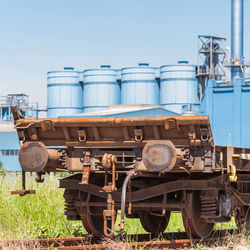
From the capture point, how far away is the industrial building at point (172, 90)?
50.4 m

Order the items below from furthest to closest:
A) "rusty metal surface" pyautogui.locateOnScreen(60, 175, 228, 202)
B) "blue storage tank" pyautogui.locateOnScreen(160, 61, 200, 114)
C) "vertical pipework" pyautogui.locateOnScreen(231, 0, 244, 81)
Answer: "blue storage tank" pyautogui.locateOnScreen(160, 61, 200, 114) → "vertical pipework" pyautogui.locateOnScreen(231, 0, 244, 81) → "rusty metal surface" pyautogui.locateOnScreen(60, 175, 228, 202)

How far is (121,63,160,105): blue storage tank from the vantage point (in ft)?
198

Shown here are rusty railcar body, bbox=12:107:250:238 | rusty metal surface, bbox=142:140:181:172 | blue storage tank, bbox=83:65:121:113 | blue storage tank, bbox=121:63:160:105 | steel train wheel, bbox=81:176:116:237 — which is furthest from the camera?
blue storage tank, bbox=83:65:121:113

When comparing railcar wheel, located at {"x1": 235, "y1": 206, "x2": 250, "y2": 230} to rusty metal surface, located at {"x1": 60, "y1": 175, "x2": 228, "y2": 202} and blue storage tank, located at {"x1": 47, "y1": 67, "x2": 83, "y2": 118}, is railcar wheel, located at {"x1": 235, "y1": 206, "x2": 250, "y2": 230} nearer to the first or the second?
rusty metal surface, located at {"x1": 60, "y1": 175, "x2": 228, "y2": 202}

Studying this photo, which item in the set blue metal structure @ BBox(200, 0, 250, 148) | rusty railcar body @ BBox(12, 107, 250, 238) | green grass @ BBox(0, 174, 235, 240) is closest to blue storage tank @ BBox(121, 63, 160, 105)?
blue metal structure @ BBox(200, 0, 250, 148)

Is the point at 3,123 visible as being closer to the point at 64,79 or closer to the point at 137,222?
the point at 64,79

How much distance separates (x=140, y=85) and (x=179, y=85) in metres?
4.44

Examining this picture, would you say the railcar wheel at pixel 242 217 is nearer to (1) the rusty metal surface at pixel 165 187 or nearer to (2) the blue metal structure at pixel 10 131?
(1) the rusty metal surface at pixel 165 187

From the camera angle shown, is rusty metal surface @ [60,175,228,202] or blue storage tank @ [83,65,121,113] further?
blue storage tank @ [83,65,121,113]

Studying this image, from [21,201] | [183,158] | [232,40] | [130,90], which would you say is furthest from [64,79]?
[183,158]

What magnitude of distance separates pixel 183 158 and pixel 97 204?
1.52 meters

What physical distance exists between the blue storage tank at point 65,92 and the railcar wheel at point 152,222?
2228 inches

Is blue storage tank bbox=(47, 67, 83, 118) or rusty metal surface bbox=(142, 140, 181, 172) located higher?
blue storage tank bbox=(47, 67, 83, 118)

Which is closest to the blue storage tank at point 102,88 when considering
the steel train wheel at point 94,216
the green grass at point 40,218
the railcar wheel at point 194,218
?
the green grass at point 40,218
